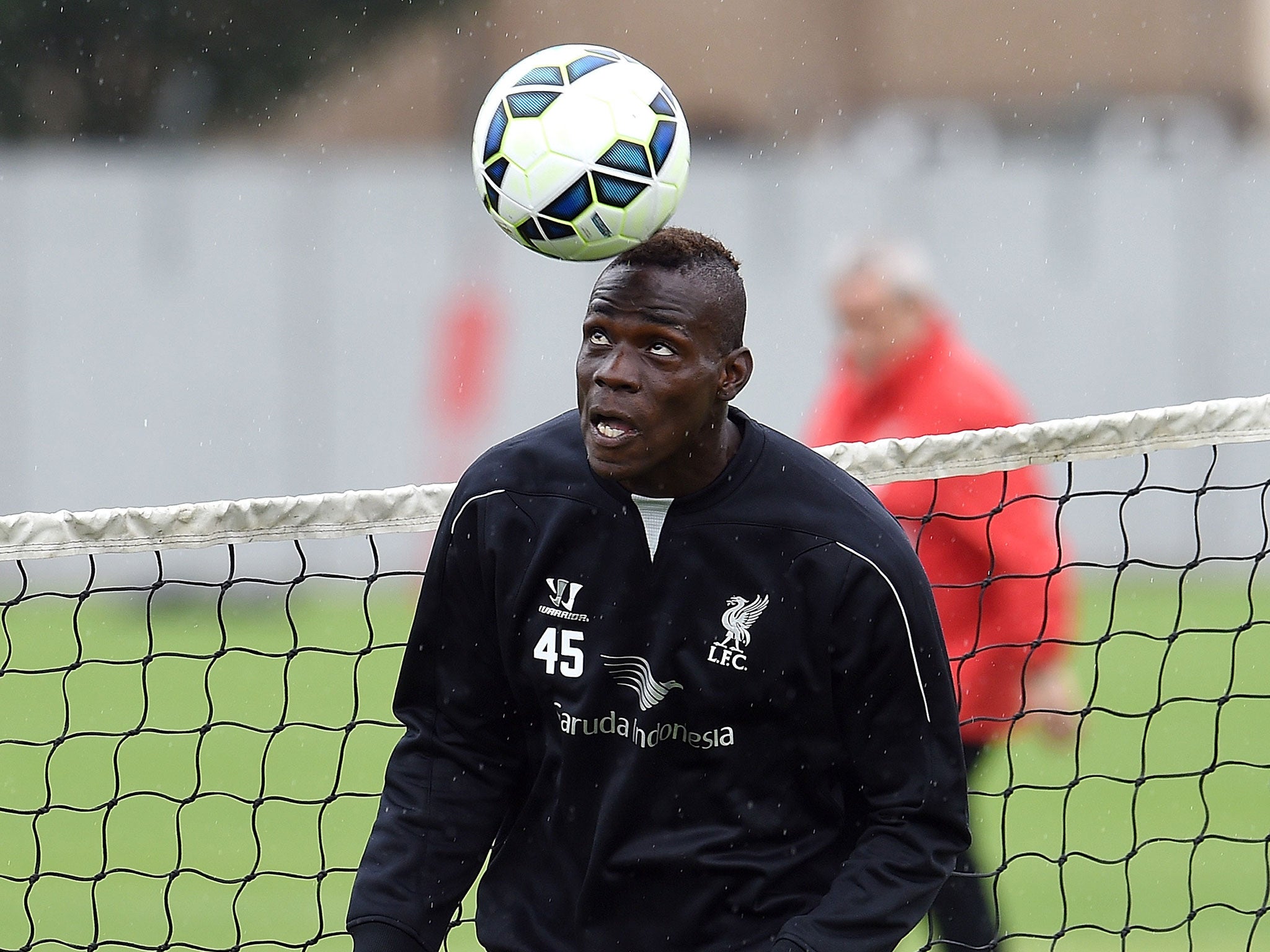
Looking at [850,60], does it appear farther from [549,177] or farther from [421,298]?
[549,177]

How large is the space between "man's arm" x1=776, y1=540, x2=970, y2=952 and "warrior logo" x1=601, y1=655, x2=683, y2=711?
312mm

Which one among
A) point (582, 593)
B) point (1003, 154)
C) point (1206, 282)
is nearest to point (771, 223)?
point (1206, 282)

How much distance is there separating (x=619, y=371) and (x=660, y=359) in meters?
0.08

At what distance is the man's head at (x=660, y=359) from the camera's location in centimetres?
308

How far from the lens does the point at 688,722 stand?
3.18 metres

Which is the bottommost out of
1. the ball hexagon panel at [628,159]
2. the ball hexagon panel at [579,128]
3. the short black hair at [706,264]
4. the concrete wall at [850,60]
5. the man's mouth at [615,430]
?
the concrete wall at [850,60]

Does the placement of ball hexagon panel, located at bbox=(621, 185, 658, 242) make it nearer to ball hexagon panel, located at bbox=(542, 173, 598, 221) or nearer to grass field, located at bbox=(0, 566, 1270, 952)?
ball hexagon panel, located at bbox=(542, 173, 598, 221)

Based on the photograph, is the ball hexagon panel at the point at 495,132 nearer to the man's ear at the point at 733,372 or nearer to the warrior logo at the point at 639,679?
the man's ear at the point at 733,372

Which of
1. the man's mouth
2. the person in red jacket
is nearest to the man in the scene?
the man's mouth

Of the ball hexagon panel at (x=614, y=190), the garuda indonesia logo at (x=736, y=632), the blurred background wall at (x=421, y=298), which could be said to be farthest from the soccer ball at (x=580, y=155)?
the blurred background wall at (x=421, y=298)

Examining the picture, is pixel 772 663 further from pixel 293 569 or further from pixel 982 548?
pixel 293 569

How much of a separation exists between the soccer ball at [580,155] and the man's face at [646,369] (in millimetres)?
236

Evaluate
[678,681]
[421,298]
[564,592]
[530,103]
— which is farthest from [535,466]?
[421,298]

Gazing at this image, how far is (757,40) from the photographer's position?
27938 mm
